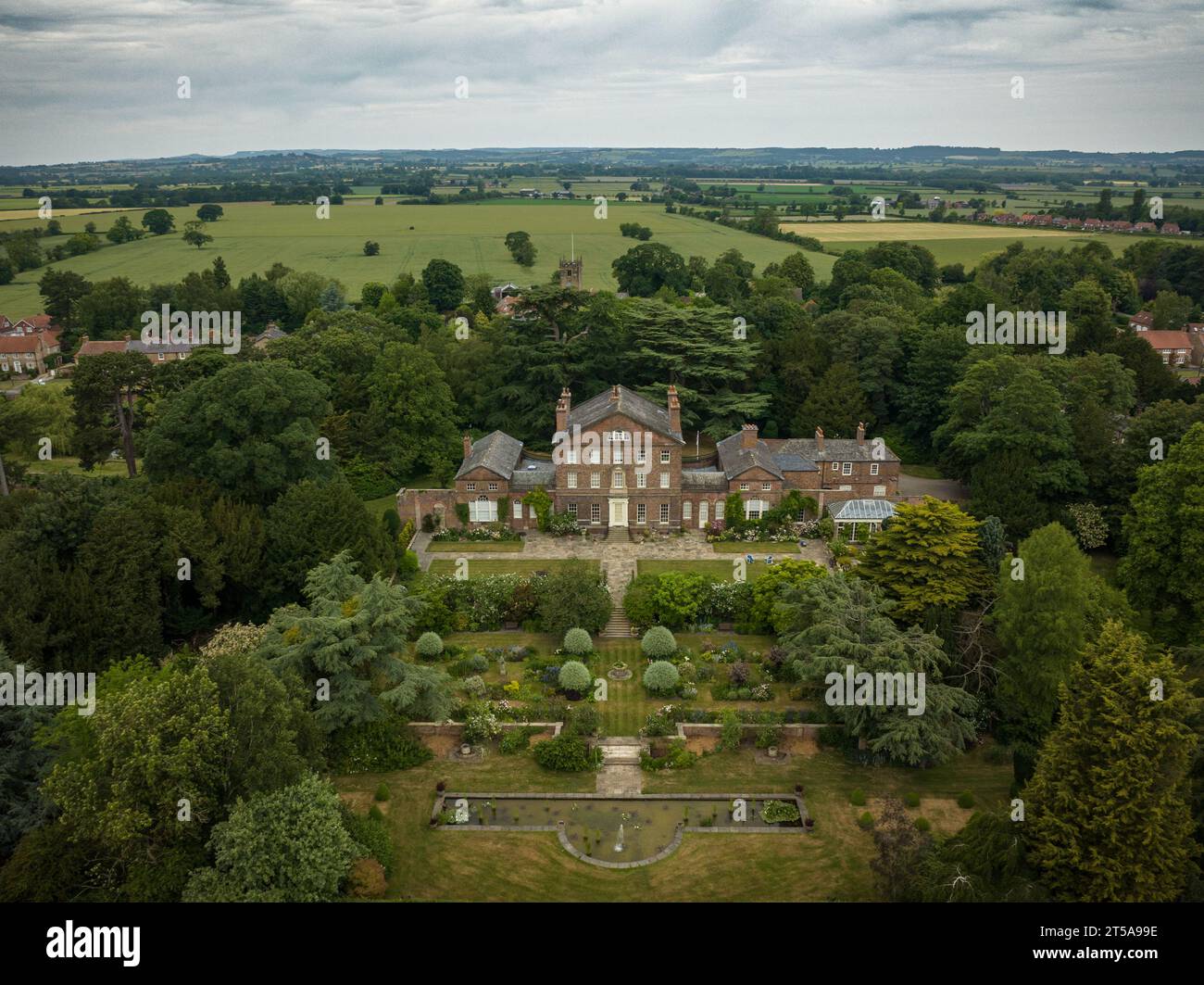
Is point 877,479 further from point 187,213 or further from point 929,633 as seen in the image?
point 187,213

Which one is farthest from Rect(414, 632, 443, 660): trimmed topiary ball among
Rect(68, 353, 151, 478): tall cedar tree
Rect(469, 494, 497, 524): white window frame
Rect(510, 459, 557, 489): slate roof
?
Rect(68, 353, 151, 478): tall cedar tree

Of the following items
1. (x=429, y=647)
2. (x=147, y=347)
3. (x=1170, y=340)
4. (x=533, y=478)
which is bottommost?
(x=429, y=647)

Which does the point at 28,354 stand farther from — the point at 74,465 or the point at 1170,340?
the point at 1170,340

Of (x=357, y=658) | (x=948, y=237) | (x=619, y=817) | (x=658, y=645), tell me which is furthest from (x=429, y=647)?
(x=948, y=237)

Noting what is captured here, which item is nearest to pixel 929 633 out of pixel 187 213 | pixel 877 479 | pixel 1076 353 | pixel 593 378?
pixel 877 479

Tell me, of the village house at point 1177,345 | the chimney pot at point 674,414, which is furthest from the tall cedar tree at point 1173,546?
Result: the village house at point 1177,345

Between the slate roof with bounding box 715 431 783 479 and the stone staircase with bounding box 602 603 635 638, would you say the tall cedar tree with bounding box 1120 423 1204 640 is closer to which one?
the slate roof with bounding box 715 431 783 479
